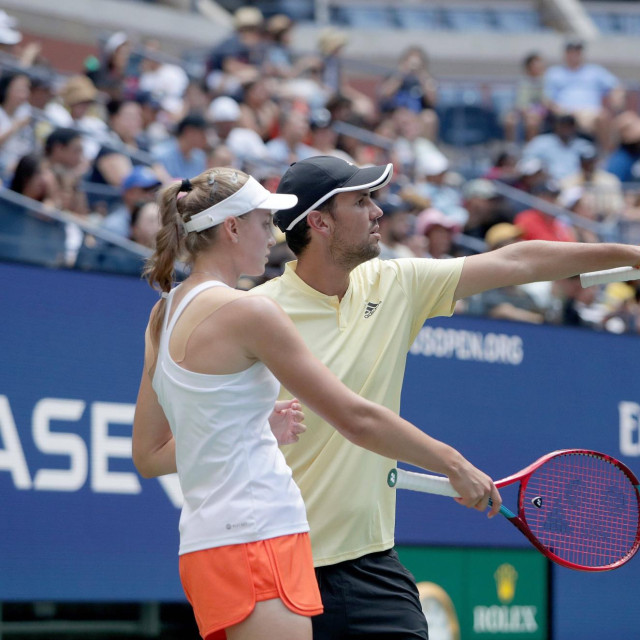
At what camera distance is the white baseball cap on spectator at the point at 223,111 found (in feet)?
32.9

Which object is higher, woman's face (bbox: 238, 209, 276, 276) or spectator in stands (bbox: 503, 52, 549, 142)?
spectator in stands (bbox: 503, 52, 549, 142)

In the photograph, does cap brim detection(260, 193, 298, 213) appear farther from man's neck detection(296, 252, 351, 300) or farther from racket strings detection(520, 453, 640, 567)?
→ racket strings detection(520, 453, 640, 567)

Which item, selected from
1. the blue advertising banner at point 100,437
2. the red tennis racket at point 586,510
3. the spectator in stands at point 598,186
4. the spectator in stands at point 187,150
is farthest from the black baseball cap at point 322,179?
the spectator in stands at point 598,186

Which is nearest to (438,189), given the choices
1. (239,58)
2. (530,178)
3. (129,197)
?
(530,178)

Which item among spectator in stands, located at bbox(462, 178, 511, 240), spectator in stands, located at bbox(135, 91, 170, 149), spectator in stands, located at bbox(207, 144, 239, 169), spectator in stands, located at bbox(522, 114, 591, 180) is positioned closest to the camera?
spectator in stands, located at bbox(207, 144, 239, 169)

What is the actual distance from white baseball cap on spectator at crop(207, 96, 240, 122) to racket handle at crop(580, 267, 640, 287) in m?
6.59

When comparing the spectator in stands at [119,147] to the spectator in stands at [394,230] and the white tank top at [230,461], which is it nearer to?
the spectator in stands at [394,230]

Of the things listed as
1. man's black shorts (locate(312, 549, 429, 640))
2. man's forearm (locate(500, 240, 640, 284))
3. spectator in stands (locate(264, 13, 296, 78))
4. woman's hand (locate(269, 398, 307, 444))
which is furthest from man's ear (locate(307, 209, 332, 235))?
spectator in stands (locate(264, 13, 296, 78))

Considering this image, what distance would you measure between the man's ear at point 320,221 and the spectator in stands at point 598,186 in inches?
313

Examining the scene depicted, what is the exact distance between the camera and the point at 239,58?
1211 cm

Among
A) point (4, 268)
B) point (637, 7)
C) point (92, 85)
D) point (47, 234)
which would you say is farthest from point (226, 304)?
point (637, 7)

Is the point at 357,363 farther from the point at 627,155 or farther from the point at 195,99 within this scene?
the point at 627,155

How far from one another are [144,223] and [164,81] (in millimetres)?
5328

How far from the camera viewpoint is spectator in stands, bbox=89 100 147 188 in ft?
26.9
